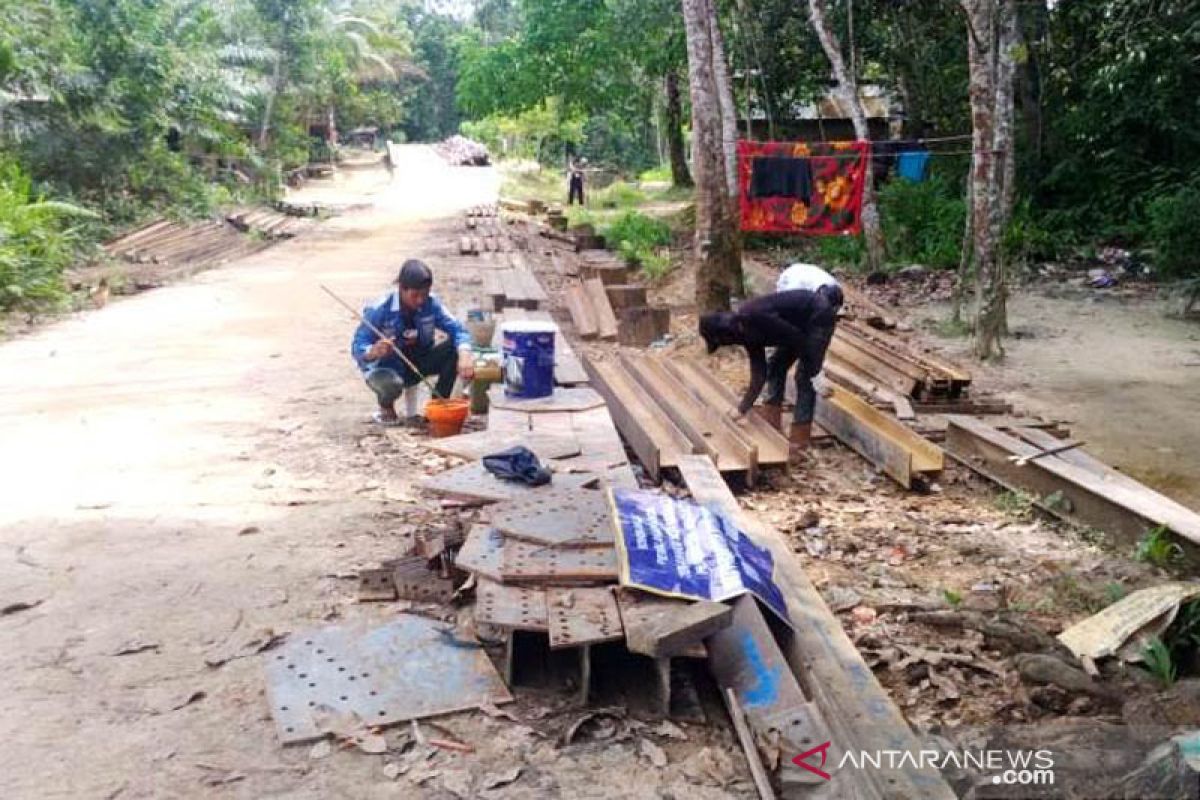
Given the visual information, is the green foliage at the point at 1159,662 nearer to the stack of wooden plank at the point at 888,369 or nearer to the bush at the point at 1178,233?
the stack of wooden plank at the point at 888,369

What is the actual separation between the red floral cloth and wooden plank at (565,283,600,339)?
3.21 metres

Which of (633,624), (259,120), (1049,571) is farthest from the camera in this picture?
(259,120)

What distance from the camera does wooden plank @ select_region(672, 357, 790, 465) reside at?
6.26 m

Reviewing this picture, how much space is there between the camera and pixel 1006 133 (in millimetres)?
9352

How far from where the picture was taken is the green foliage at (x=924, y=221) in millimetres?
14383

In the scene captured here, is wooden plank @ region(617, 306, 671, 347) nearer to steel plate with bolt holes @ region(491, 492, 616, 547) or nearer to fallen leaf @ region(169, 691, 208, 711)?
steel plate with bolt holes @ region(491, 492, 616, 547)

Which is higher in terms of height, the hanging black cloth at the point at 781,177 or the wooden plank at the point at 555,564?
the hanging black cloth at the point at 781,177

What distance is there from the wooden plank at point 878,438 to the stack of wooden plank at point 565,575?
204cm

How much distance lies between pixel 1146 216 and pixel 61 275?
15.0 metres

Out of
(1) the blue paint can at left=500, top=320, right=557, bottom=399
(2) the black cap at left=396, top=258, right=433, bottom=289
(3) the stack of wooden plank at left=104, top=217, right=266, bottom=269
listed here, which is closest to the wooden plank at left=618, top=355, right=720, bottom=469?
(1) the blue paint can at left=500, top=320, right=557, bottom=399

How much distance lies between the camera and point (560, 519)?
407 centimetres

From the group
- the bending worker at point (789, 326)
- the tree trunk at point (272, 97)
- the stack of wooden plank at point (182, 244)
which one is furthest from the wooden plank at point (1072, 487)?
the tree trunk at point (272, 97)

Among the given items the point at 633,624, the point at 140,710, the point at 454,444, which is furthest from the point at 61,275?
the point at 633,624

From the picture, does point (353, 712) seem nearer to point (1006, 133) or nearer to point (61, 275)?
point (1006, 133)
